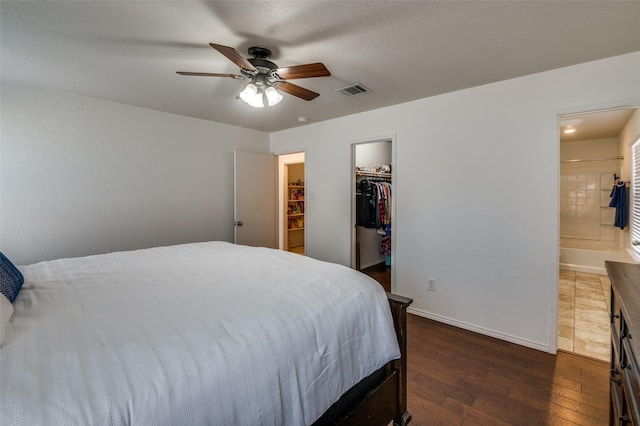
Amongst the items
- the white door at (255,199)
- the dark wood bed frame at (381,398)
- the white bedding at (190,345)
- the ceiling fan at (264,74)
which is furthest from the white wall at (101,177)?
the dark wood bed frame at (381,398)

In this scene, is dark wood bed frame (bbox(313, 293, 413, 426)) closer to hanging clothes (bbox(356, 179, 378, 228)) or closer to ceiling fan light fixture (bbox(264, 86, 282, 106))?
ceiling fan light fixture (bbox(264, 86, 282, 106))

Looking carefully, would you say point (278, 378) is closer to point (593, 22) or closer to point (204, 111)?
point (593, 22)

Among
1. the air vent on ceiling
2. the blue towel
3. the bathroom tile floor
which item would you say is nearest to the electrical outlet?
the bathroom tile floor

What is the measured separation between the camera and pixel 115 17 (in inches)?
63.7

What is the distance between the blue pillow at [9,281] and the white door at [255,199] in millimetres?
2715

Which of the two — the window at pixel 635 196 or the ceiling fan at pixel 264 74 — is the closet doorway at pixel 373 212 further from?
the window at pixel 635 196

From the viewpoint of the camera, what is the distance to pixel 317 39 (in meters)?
1.84

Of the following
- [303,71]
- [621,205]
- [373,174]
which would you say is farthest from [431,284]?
[621,205]

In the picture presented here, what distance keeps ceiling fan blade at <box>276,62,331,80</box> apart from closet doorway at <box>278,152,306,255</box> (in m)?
4.12

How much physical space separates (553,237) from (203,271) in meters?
2.66

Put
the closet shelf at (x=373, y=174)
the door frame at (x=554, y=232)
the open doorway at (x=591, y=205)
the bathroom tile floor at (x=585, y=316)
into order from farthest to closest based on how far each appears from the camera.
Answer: the closet shelf at (x=373, y=174)
the open doorway at (x=591, y=205)
the bathroom tile floor at (x=585, y=316)
the door frame at (x=554, y=232)

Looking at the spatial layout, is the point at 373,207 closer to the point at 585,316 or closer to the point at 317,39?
the point at 585,316

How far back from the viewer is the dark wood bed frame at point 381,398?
119 cm

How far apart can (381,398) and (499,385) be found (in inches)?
44.0
